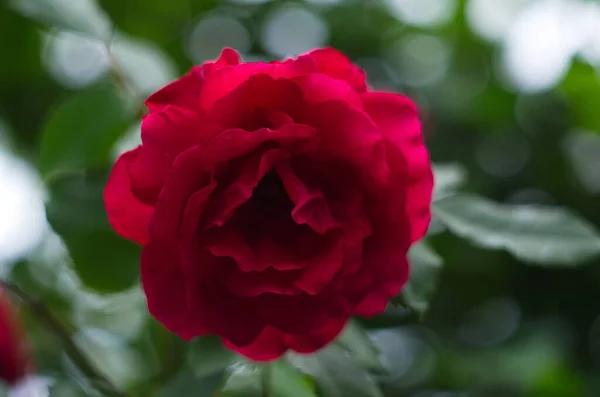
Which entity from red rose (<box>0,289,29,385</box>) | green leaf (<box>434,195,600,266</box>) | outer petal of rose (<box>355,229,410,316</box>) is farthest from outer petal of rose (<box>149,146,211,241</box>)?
red rose (<box>0,289,29,385</box>)

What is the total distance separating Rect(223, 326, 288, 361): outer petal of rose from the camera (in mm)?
445

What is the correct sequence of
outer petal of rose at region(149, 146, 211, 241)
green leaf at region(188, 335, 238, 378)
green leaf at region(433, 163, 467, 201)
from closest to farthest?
outer petal of rose at region(149, 146, 211, 241) < green leaf at region(188, 335, 238, 378) < green leaf at region(433, 163, 467, 201)

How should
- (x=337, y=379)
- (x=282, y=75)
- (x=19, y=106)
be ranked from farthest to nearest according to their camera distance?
(x=19, y=106) < (x=337, y=379) < (x=282, y=75)

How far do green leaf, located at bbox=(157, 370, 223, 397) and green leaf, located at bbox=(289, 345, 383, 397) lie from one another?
2.4 inches

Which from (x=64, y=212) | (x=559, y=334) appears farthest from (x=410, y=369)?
(x=64, y=212)

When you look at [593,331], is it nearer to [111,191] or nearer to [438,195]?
[438,195]

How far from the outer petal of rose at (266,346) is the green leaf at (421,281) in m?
0.11

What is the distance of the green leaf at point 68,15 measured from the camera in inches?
25.6

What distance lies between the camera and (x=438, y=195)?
619 millimetres

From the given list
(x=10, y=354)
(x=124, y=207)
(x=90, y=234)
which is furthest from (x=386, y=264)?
(x=10, y=354)

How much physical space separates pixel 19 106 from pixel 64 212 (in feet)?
2.21

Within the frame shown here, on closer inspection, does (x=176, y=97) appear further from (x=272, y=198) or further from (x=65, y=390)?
(x=65, y=390)

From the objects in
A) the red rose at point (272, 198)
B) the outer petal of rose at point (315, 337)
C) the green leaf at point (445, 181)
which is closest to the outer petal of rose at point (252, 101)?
the red rose at point (272, 198)

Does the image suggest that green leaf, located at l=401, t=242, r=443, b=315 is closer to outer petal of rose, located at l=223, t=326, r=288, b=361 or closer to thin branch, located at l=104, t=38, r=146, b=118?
outer petal of rose, located at l=223, t=326, r=288, b=361
